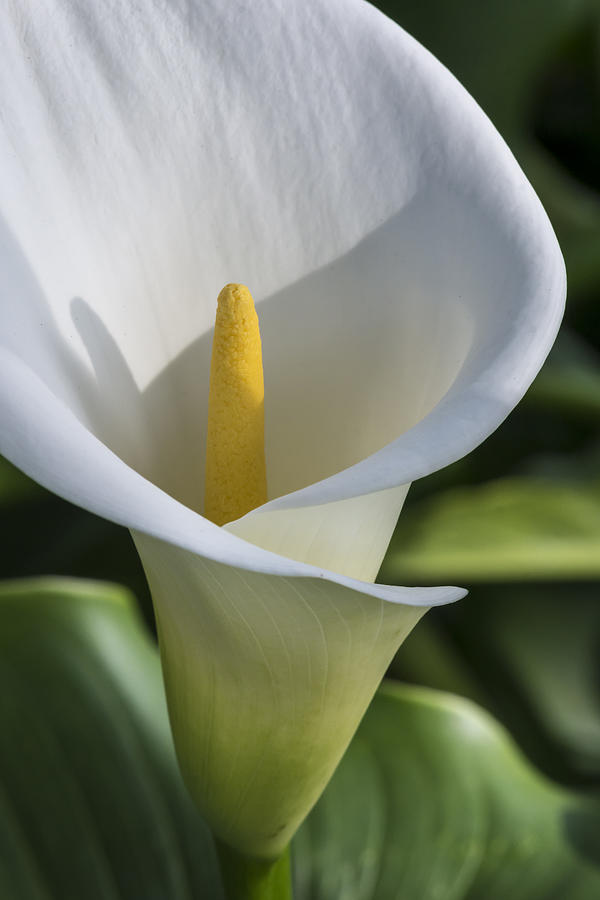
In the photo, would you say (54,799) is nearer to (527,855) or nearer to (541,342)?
(527,855)

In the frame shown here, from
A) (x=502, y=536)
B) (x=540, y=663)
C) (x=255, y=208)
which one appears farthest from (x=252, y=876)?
(x=540, y=663)

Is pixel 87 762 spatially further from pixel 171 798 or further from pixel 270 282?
pixel 270 282

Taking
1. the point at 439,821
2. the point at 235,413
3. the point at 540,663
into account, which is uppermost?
the point at 235,413

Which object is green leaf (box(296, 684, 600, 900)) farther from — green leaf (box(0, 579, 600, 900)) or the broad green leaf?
the broad green leaf

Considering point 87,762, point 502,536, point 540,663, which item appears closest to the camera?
point 87,762

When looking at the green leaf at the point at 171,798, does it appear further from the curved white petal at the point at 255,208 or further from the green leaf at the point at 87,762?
the curved white petal at the point at 255,208

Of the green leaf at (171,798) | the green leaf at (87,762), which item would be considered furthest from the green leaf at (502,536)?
the green leaf at (87,762)

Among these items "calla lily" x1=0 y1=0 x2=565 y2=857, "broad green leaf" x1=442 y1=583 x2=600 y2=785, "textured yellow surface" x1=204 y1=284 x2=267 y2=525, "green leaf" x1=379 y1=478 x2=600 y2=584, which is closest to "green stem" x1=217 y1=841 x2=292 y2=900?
"calla lily" x1=0 y1=0 x2=565 y2=857
